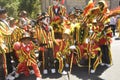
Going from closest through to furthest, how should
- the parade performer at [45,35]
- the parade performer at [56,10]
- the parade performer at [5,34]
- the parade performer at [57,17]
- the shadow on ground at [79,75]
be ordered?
the parade performer at [5,34], the shadow on ground at [79,75], the parade performer at [45,35], the parade performer at [57,17], the parade performer at [56,10]

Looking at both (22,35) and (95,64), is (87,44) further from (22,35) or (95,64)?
(22,35)

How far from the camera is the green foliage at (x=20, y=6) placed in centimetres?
3100

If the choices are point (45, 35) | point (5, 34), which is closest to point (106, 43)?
point (45, 35)

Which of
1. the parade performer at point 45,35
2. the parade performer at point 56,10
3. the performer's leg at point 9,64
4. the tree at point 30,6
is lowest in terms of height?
the performer's leg at point 9,64

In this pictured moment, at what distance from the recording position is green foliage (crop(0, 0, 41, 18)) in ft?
102

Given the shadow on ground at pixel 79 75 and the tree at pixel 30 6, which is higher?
the tree at pixel 30 6

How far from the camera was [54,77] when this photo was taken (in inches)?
353

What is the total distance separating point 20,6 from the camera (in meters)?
31.9

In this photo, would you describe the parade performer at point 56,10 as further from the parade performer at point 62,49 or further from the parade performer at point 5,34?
the parade performer at point 5,34

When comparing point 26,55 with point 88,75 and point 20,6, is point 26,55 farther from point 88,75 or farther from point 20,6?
point 20,6

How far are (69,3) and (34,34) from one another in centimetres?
3064

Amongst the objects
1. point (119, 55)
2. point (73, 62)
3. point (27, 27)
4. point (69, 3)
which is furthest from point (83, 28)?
point (69, 3)

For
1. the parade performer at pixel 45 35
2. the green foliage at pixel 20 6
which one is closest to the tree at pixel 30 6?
the green foliage at pixel 20 6

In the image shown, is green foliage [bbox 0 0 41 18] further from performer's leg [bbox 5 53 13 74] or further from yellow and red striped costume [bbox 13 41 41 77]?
yellow and red striped costume [bbox 13 41 41 77]
